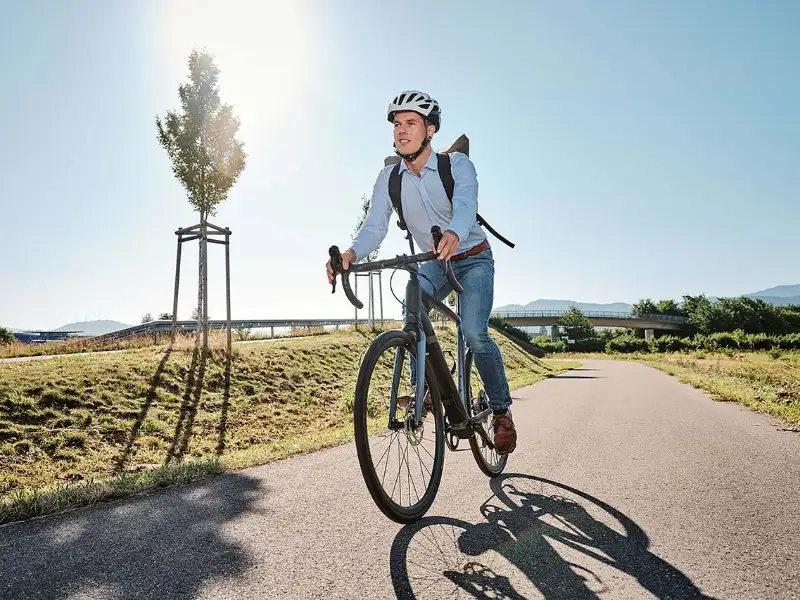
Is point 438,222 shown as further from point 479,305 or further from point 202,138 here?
point 202,138

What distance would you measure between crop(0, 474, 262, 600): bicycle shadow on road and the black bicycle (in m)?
0.85

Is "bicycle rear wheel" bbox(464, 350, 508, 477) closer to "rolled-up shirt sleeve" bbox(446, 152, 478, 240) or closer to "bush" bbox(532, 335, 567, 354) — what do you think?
"rolled-up shirt sleeve" bbox(446, 152, 478, 240)

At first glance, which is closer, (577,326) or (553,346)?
(553,346)

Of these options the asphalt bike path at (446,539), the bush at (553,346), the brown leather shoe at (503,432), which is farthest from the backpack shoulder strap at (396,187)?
the bush at (553,346)

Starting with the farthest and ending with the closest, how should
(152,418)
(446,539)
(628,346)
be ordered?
(628,346) < (152,418) < (446,539)

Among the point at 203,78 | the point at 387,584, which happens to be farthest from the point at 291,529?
the point at 203,78

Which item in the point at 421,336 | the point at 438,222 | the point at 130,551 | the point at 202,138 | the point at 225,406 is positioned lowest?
the point at 225,406

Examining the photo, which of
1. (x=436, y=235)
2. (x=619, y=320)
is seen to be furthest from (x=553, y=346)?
(x=436, y=235)

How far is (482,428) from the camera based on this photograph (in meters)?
4.07

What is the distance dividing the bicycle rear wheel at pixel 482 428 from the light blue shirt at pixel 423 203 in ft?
3.95

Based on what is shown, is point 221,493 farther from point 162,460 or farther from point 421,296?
point 162,460

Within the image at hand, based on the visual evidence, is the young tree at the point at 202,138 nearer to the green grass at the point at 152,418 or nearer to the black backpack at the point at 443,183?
the green grass at the point at 152,418

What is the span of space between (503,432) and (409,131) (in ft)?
7.69

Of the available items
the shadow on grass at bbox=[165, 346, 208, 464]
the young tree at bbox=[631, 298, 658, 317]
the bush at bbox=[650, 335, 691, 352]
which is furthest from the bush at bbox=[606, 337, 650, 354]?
the shadow on grass at bbox=[165, 346, 208, 464]
